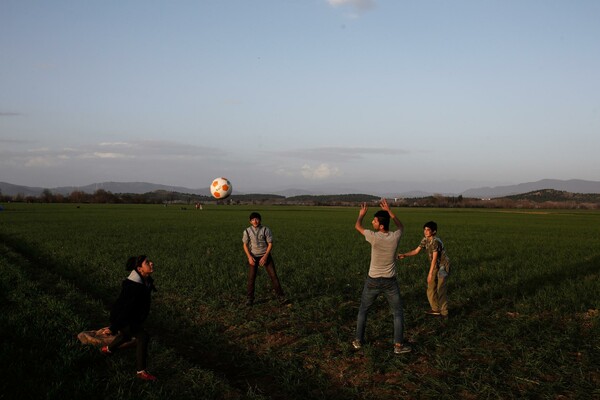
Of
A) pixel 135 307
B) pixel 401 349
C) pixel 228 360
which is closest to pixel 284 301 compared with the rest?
pixel 228 360

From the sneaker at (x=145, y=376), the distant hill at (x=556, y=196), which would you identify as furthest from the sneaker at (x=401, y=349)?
the distant hill at (x=556, y=196)

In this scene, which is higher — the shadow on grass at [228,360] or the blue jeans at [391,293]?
the blue jeans at [391,293]

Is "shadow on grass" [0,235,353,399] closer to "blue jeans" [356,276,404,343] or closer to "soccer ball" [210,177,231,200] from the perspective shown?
"blue jeans" [356,276,404,343]

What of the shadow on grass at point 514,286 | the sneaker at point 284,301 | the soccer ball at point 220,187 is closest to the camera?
the shadow on grass at point 514,286

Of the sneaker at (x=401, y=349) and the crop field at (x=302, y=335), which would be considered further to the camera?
the sneaker at (x=401, y=349)

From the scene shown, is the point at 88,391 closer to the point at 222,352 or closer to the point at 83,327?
the point at 222,352

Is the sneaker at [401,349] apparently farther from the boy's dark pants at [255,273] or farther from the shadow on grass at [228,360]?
the boy's dark pants at [255,273]

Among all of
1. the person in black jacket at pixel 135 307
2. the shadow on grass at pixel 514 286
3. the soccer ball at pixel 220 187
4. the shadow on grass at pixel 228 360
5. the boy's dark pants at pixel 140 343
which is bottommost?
the shadow on grass at pixel 228 360

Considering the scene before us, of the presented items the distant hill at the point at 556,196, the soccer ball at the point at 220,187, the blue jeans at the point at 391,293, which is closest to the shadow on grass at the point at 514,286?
the blue jeans at the point at 391,293

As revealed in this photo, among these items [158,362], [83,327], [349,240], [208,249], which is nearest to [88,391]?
[158,362]

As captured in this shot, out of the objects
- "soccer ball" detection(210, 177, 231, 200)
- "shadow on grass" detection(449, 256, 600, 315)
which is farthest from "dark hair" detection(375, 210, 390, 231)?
"soccer ball" detection(210, 177, 231, 200)

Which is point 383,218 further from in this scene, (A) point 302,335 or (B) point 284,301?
(B) point 284,301

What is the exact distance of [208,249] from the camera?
66.2 ft

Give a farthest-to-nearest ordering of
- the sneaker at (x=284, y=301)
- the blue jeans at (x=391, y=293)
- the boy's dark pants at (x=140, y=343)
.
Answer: the sneaker at (x=284, y=301) < the blue jeans at (x=391, y=293) < the boy's dark pants at (x=140, y=343)
